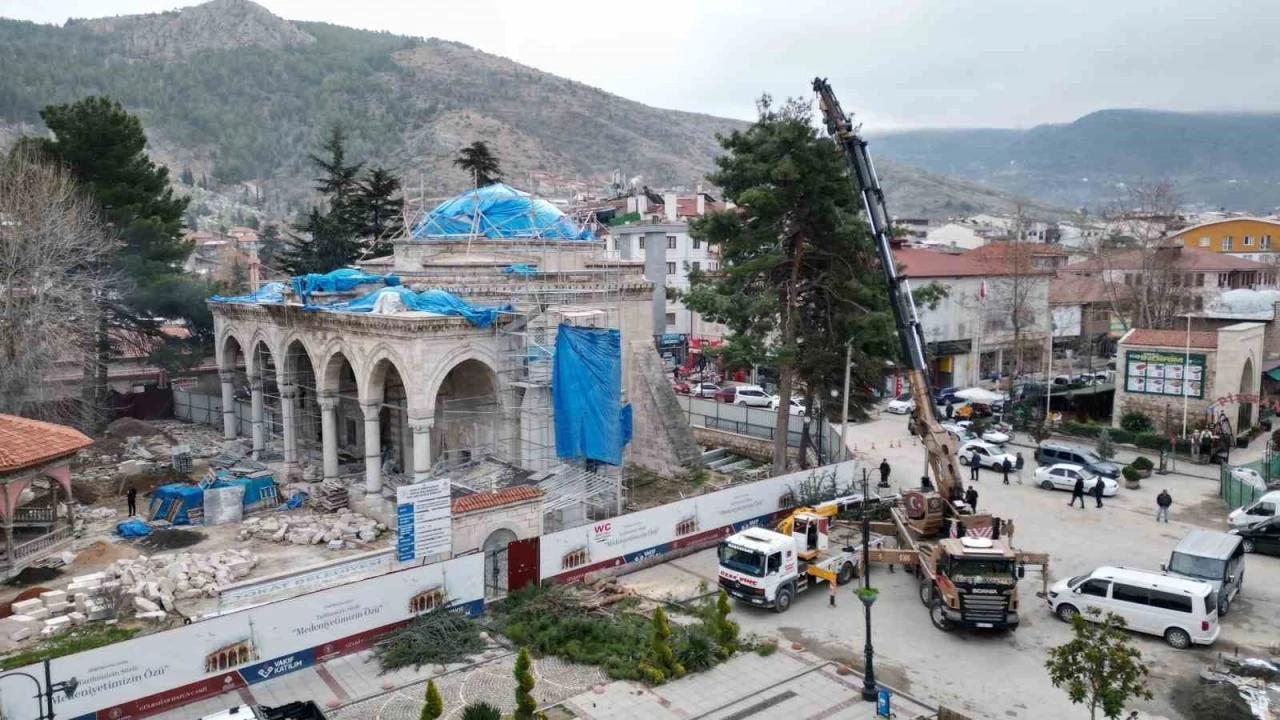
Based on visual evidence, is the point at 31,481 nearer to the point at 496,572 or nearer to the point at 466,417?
the point at 466,417

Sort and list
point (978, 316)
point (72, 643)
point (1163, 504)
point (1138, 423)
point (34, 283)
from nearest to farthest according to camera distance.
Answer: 1. point (72, 643)
2. point (1163, 504)
3. point (34, 283)
4. point (1138, 423)
5. point (978, 316)

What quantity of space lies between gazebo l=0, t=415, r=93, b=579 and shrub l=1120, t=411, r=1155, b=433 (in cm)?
3433

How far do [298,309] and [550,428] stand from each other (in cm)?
872

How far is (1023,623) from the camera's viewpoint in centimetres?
1692

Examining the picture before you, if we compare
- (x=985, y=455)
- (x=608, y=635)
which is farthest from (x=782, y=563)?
(x=985, y=455)

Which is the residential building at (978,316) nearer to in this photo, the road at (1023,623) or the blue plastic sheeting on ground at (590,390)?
the road at (1023,623)

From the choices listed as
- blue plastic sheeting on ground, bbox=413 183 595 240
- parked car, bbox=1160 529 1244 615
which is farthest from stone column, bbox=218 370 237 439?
parked car, bbox=1160 529 1244 615

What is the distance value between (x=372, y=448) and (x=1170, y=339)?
94.3ft

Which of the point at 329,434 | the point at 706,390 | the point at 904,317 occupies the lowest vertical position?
the point at 706,390

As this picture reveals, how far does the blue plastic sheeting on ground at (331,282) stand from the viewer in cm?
2547

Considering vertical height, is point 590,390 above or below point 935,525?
above

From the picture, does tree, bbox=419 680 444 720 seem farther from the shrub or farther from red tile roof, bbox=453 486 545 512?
the shrub

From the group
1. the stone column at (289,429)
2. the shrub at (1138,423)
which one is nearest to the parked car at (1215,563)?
the shrub at (1138,423)

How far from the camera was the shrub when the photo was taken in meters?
32.2
